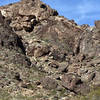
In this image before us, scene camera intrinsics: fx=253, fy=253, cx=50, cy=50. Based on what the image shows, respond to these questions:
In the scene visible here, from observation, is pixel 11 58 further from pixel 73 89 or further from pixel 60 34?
pixel 60 34

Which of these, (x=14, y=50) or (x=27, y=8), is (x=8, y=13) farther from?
(x=14, y=50)

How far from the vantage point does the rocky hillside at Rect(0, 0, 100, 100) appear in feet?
104

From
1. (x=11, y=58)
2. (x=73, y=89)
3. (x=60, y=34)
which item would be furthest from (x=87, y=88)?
(x=60, y=34)

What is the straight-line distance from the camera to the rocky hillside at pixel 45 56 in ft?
104

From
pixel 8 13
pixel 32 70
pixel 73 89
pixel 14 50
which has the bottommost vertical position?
pixel 73 89

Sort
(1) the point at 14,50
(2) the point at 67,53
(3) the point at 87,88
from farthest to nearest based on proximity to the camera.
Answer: (2) the point at 67,53
(1) the point at 14,50
(3) the point at 87,88

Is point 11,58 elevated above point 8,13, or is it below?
below

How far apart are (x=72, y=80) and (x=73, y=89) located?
1.14 metres

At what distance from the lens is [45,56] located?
44.1m

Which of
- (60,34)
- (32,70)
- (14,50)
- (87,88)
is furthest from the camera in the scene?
(60,34)

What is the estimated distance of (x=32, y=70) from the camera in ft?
125

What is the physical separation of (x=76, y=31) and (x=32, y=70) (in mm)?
16457

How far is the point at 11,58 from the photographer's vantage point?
38.5 m

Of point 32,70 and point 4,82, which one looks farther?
point 32,70
